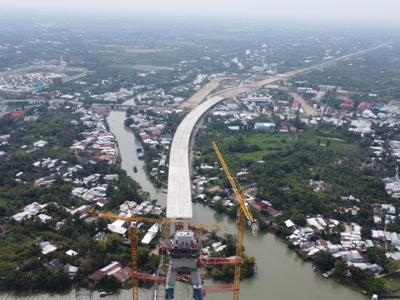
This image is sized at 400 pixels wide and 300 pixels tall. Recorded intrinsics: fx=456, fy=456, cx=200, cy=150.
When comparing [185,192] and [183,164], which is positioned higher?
[183,164]

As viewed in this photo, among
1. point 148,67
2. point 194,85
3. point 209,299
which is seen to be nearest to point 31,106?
point 194,85

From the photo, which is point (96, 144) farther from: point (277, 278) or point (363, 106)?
point (363, 106)

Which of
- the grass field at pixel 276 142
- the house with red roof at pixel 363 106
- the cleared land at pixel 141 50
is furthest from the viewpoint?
the cleared land at pixel 141 50

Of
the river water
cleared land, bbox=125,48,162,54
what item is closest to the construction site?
the river water

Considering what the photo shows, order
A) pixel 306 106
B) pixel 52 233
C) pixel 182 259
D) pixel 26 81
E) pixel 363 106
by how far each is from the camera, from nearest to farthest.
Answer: pixel 182 259, pixel 52 233, pixel 363 106, pixel 306 106, pixel 26 81

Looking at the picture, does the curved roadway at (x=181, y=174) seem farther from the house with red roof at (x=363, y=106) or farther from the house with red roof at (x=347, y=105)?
the house with red roof at (x=363, y=106)

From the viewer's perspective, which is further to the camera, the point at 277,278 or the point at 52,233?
the point at 52,233

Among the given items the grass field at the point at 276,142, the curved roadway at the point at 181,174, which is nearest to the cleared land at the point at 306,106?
the grass field at the point at 276,142

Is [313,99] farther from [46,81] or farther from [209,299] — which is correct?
[209,299]

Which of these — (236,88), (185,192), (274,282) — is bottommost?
(274,282)

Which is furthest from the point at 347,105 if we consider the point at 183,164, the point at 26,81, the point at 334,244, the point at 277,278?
the point at 26,81

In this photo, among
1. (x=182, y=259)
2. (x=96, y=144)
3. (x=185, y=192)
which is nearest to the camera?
(x=182, y=259)

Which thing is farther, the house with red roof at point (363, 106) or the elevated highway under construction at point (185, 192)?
the house with red roof at point (363, 106)
